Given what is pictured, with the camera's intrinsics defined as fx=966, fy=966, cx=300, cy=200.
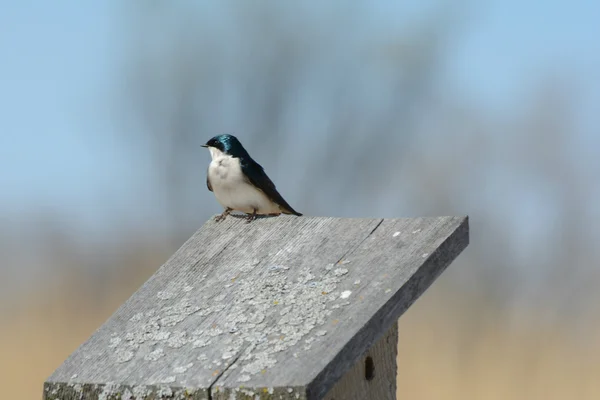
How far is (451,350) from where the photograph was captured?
522 cm

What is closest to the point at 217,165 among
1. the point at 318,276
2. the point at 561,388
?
the point at 318,276

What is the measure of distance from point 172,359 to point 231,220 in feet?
2.35

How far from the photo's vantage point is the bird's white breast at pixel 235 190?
3.30m

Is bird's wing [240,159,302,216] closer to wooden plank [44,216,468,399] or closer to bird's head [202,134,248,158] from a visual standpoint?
bird's head [202,134,248,158]

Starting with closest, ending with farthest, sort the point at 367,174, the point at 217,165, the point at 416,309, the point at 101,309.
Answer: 1. the point at 217,165
2. the point at 416,309
3. the point at 101,309
4. the point at 367,174

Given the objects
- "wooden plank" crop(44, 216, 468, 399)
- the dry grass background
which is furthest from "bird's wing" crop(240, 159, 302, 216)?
the dry grass background

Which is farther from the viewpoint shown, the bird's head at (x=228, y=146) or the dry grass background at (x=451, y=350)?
the dry grass background at (x=451, y=350)

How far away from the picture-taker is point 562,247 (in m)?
6.07

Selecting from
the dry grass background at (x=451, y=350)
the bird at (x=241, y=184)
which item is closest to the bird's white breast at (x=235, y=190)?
the bird at (x=241, y=184)

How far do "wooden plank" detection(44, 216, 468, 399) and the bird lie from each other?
70 cm

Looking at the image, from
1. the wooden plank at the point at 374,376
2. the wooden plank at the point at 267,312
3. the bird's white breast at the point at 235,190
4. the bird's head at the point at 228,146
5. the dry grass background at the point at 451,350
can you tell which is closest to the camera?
the wooden plank at the point at 267,312

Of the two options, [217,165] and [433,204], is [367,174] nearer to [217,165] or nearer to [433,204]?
[433,204]

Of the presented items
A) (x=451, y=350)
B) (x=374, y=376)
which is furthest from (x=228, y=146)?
(x=451, y=350)

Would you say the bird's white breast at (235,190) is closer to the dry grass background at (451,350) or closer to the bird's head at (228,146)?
the bird's head at (228,146)
